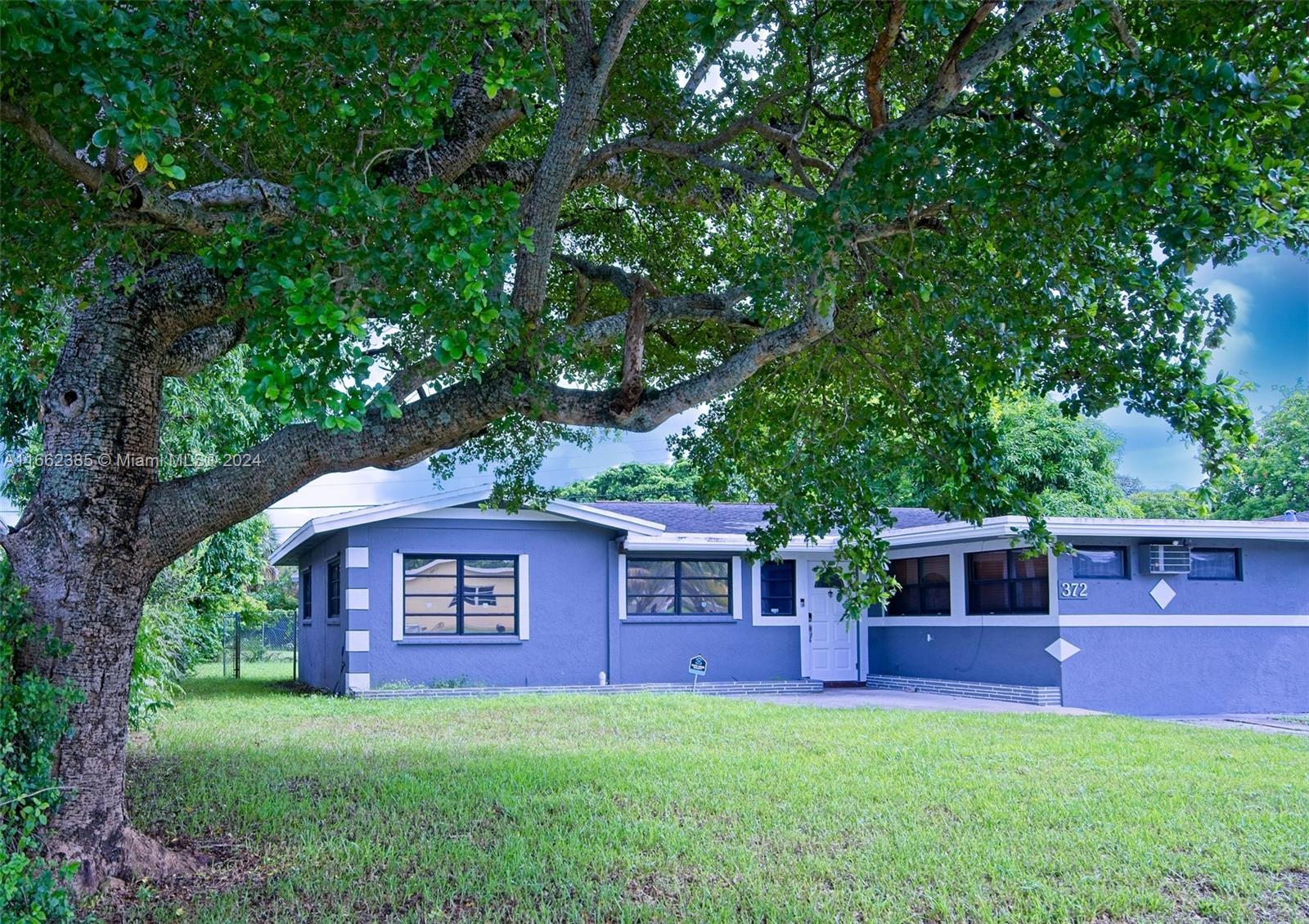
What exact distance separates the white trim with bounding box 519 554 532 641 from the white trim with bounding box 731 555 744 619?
352cm

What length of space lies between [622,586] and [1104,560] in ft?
23.7

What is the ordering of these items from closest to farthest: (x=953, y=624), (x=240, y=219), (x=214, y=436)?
(x=240, y=219)
(x=214, y=436)
(x=953, y=624)

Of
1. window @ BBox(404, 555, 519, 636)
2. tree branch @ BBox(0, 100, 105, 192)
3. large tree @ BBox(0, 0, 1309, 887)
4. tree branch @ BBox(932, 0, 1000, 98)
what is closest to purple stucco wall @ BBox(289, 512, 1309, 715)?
window @ BBox(404, 555, 519, 636)

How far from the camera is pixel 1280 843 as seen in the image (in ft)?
22.6

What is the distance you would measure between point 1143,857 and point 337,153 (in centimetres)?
638

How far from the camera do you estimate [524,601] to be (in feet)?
54.0

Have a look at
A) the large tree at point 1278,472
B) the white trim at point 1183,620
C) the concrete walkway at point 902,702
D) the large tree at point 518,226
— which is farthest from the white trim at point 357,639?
the large tree at point 1278,472

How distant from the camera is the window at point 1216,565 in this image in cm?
1508

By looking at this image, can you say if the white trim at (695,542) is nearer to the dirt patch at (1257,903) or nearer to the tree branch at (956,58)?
the dirt patch at (1257,903)

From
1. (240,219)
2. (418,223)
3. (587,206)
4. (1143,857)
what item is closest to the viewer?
(418,223)

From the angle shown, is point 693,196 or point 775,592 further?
point 775,592

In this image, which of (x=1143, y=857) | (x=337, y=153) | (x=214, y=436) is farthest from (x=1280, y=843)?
(x=214, y=436)

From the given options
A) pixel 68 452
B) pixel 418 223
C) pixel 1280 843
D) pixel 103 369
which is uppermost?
pixel 418 223

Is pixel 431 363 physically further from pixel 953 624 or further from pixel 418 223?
pixel 953 624
